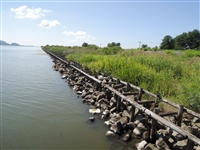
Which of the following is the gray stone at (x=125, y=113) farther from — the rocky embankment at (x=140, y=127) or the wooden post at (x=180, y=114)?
the wooden post at (x=180, y=114)

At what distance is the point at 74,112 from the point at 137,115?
2.58 m

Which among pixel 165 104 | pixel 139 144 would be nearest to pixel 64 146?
pixel 139 144

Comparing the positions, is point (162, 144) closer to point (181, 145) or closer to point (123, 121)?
point (181, 145)

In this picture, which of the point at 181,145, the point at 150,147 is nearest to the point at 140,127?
the point at 150,147

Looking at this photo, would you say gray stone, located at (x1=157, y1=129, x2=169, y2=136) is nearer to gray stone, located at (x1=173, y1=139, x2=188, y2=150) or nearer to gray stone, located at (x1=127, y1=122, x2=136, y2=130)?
gray stone, located at (x1=173, y1=139, x2=188, y2=150)

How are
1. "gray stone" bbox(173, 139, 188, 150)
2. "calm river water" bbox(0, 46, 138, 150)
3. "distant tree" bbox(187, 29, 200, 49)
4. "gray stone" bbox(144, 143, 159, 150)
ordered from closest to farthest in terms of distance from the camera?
"gray stone" bbox(173, 139, 188, 150)
"gray stone" bbox(144, 143, 159, 150)
"calm river water" bbox(0, 46, 138, 150)
"distant tree" bbox(187, 29, 200, 49)

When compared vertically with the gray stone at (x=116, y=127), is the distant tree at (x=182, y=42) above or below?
above

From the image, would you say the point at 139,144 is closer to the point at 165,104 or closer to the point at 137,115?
the point at 137,115

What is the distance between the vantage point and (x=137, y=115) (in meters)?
5.50

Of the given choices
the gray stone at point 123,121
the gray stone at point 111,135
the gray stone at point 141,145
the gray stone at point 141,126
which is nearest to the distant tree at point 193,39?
the gray stone at point 123,121

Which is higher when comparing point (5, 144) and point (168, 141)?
point (168, 141)

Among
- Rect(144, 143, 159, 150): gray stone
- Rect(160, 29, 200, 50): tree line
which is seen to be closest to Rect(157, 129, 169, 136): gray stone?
Rect(144, 143, 159, 150): gray stone

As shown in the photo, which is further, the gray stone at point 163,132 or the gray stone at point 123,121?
the gray stone at point 123,121

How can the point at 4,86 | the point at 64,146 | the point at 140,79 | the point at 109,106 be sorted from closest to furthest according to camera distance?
the point at 64,146
the point at 109,106
the point at 140,79
the point at 4,86
